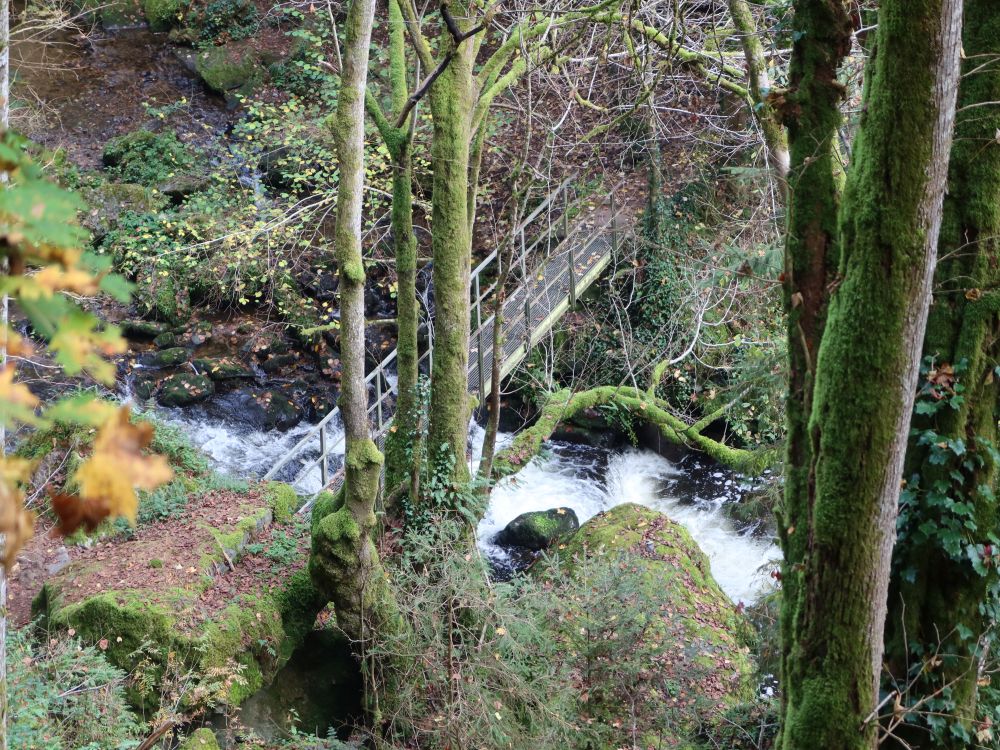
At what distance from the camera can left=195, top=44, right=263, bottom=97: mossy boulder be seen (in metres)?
19.3

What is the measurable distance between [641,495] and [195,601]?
8.33m

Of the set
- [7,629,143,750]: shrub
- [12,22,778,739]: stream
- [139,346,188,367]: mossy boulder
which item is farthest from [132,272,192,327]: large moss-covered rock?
[7,629,143,750]: shrub

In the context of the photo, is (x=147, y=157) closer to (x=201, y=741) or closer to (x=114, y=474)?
(x=201, y=741)

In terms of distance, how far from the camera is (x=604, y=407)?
51.3 feet

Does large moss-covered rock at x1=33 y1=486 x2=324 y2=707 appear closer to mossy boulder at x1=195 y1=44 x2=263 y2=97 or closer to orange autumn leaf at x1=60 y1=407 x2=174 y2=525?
orange autumn leaf at x1=60 y1=407 x2=174 y2=525

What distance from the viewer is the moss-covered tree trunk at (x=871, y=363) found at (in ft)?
13.7

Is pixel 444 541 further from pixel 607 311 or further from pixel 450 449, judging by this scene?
pixel 607 311

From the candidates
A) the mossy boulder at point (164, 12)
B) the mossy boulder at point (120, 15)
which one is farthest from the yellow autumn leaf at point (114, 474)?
the mossy boulder at point (120, 15)

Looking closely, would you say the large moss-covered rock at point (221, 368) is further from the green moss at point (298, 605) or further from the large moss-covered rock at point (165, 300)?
the green moss at point (298, 605)

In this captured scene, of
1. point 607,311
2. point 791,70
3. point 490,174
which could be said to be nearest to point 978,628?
point 791,70

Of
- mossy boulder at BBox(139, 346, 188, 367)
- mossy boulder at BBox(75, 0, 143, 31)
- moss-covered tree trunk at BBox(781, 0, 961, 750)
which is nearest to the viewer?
moss-covered tree trunk at BBox(781, 0, 961, 750)

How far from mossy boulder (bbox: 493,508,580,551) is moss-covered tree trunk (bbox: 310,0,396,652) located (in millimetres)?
4392

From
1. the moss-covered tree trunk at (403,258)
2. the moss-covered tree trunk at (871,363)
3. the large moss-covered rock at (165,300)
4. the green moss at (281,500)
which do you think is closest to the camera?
the moss-covered tree trunk at (871,363)

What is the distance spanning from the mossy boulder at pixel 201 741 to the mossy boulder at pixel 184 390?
7471 mm
